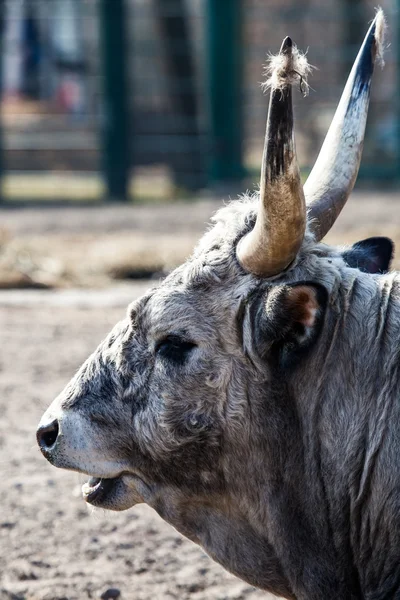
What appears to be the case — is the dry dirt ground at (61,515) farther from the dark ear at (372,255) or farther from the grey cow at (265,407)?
the dark ear at (372,255)

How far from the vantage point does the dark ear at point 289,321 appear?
3.13m

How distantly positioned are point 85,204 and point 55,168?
2717 mm

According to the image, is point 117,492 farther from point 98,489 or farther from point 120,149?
point 120,149

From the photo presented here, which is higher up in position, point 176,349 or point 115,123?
point 176,349

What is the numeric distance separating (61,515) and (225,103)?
10.9 meters

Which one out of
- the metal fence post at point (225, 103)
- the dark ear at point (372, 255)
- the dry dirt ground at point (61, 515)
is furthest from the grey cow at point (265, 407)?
the metal fence post at point (225, 103)

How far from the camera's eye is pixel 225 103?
50.1 feet

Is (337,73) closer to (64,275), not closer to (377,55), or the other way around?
(64,275)

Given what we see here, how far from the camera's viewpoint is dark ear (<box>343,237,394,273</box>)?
3715 millimetres

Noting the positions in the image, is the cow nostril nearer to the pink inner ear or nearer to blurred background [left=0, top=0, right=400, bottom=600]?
the pink inner ear

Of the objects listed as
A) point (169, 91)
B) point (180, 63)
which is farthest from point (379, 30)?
point (180, 63)

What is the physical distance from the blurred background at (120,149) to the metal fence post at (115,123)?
2 centimetres

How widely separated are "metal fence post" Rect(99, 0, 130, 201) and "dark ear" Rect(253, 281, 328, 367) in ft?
39.9

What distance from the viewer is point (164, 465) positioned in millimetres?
3445
